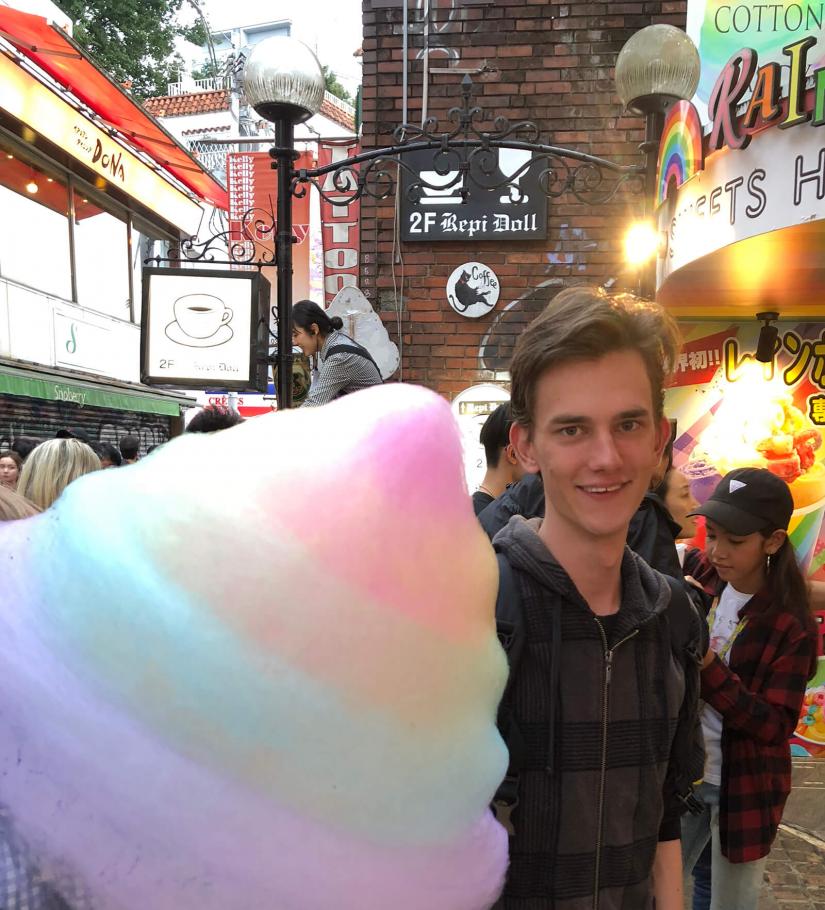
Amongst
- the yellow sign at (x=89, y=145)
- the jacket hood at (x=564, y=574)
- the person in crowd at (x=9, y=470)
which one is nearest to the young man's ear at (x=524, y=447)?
the jacket hood at (x=564, y=574)

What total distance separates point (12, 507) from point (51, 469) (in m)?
1.05

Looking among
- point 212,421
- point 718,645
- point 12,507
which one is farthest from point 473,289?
point 12,507

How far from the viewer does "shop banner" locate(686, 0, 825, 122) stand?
4430 millimetres

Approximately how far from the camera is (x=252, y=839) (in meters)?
0.80

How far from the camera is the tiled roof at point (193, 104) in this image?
28.0 m

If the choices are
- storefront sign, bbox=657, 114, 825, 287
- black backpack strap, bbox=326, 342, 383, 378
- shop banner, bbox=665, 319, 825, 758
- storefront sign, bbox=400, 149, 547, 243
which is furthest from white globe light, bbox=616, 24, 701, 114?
storefront sign, bbox=400, 149, 547, 243

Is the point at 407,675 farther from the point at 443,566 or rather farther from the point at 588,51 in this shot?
the point at 588,51

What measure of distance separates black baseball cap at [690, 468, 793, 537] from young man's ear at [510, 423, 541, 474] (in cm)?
106

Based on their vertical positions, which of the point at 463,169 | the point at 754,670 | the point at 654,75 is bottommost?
the point at 754,670

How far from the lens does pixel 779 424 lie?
16.2 feet

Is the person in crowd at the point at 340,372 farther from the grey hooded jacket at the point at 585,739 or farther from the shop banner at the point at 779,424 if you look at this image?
the shop banner at the point at 779,424

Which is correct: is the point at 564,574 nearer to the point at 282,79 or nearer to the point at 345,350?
the point at 345,350

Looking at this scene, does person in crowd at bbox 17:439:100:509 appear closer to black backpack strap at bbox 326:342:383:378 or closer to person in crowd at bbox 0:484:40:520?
person in crowd at bbox 0:484:40:520

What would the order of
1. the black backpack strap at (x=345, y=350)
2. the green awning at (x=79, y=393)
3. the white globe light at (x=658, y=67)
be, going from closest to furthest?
the black backpack strap at (x=345, y=350) < the white globe light at (x=658, y=67) < the green awning at (x=79, y=393)
